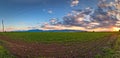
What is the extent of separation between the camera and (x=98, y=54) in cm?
2675

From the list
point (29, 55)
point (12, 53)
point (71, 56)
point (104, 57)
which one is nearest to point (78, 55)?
point (71, 56)

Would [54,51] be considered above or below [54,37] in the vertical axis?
below

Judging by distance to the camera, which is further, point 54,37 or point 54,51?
point 54,37

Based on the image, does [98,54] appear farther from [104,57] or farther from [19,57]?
[19,57]

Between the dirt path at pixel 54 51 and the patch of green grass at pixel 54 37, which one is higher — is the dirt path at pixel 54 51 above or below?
below

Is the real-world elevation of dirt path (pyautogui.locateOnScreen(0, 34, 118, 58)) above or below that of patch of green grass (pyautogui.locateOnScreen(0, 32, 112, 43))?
below

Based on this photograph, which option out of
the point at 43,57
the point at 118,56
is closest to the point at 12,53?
the point at 43,57

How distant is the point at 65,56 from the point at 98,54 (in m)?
3.05

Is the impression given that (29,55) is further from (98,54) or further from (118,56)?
(118,56)

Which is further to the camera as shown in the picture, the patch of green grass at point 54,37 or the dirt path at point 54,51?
the patch of green grass at point 54,37

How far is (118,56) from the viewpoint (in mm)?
25406

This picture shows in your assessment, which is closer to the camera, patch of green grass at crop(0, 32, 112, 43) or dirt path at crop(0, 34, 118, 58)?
dirt path at crop(0, 34, 118, 58)

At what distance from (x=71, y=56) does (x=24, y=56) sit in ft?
13.6

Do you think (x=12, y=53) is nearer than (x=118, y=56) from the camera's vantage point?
No
